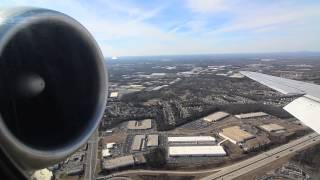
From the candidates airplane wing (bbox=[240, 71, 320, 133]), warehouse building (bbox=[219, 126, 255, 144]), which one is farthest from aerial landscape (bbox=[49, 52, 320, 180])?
airplane wing (bbox=[240, 71, 320, 133])

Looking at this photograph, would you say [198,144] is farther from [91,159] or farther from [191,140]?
[91,159]

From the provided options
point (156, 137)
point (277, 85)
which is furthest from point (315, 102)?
point (156, 137)

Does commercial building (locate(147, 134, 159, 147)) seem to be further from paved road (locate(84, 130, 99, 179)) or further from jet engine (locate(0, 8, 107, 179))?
jet engine (locate(0, 8, 107, 179))

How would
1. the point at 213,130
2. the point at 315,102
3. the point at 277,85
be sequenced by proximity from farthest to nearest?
the point at 213,130
the point at 277,85
the point at 315,102

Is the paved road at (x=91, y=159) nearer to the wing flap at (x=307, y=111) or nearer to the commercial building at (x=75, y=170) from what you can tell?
the commercial building at (x=75, y=170)

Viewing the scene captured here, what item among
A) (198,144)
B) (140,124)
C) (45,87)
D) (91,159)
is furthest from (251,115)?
(45,87)

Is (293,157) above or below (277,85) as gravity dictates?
below

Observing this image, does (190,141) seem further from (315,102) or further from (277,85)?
(315,102)
